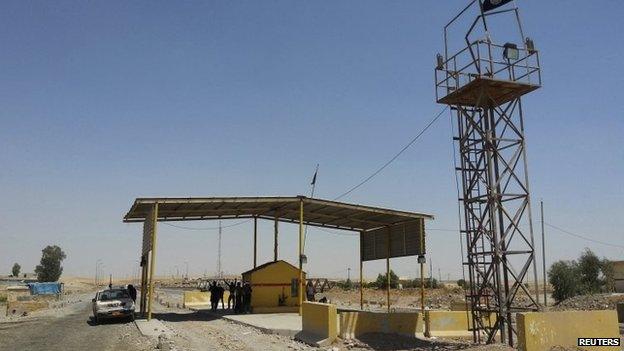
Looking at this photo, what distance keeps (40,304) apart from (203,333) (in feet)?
86.7

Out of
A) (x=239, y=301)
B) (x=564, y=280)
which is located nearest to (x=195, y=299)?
(x=239, y=301)

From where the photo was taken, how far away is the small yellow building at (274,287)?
91.4ft

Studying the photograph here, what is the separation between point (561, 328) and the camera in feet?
45.0

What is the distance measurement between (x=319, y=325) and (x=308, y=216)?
1265 cm

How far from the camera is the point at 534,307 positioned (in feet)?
54.0

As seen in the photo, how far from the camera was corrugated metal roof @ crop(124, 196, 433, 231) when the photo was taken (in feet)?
Answer: 79.8

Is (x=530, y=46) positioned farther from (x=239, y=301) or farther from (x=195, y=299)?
(x=195, y=299)

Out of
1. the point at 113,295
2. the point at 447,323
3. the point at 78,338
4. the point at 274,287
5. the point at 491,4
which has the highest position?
the point at 491,4

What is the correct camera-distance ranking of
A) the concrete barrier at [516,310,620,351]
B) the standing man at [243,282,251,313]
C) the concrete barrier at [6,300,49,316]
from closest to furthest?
1. the concrete barrier at [516,310,620,351]
2. the standing man at [243,282,251,313]
3. the concrete barrier at [6,300,49,316]

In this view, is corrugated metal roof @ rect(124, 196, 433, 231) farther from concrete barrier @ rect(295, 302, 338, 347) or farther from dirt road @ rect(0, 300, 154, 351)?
concrete barrier @ rect(295, 302, 338, 347)

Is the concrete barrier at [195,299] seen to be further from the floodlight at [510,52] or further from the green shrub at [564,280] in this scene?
the green shrub at [564,280]

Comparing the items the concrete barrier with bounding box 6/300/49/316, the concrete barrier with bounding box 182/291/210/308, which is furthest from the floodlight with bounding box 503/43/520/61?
the concrete barrier with bounding box 6/300/49/316

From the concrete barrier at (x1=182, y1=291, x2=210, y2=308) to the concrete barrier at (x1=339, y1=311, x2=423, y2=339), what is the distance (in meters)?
23.4

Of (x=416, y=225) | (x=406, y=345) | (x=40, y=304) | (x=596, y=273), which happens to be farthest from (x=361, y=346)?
(x=596, y=273)
